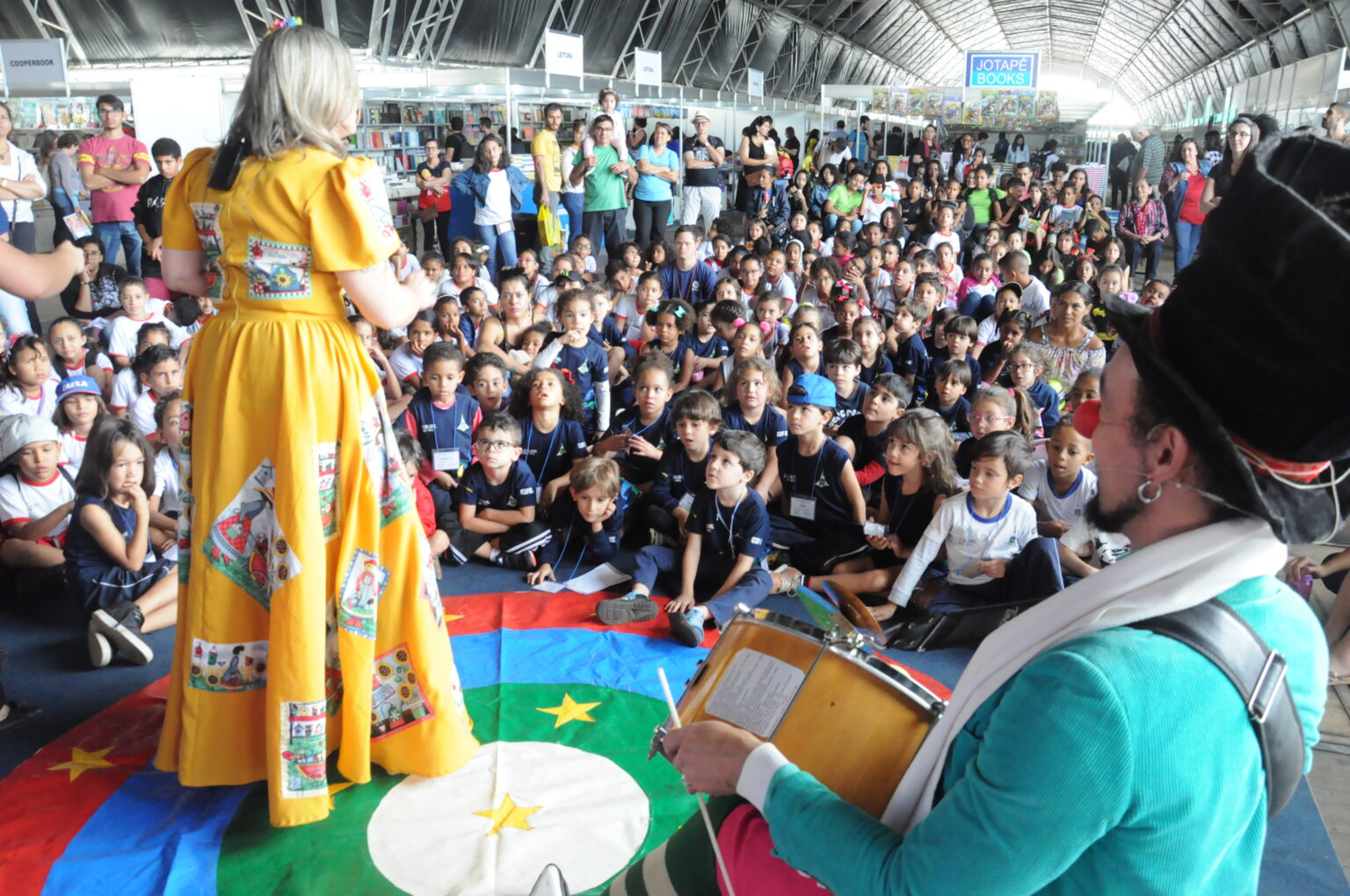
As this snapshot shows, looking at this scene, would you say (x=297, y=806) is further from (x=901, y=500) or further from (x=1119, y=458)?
(x=901, y=500)

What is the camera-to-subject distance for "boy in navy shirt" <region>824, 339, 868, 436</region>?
5.11 metres

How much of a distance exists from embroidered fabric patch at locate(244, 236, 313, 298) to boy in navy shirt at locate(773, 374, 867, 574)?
2593mm

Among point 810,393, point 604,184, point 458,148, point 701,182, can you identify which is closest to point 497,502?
point 810,393

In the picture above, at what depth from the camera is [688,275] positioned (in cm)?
744

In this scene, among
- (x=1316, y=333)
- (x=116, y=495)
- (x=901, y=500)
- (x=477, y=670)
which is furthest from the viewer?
(x=901, y=500)

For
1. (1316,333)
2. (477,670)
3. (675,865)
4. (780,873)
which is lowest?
(477,670)

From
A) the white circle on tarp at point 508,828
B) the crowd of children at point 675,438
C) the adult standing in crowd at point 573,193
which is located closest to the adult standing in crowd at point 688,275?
the crowd of children at point 675,438

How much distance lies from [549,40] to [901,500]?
26.5 ft

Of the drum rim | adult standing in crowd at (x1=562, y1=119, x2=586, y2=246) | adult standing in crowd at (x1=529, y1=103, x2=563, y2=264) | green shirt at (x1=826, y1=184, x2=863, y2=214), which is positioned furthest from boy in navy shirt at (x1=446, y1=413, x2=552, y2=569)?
green shirt at (x1=826, y1=184, x2=863, y2=214)

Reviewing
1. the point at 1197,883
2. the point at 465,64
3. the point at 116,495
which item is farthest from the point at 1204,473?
the point at 465,64

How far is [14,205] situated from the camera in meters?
6.80

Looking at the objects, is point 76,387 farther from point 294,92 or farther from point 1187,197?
point 1187,197

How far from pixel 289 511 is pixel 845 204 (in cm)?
976

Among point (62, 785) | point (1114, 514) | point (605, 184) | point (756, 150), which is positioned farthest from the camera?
point (756, 150)
